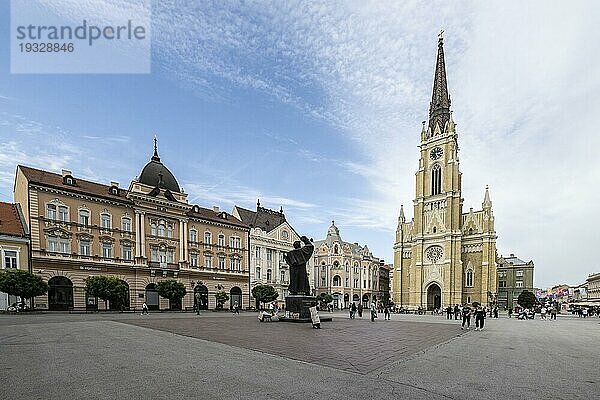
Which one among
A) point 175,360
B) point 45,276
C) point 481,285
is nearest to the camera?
point 175,360

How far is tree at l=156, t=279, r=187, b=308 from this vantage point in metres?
43.6

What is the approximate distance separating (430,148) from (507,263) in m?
48.7

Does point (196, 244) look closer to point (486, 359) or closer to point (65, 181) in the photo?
point (65, 181)

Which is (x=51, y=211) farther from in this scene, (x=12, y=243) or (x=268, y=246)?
(x=268, y=246)

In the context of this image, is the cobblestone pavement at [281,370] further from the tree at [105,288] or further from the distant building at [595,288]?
the distant building at [595,288]

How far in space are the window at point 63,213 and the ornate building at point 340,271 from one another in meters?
51.9

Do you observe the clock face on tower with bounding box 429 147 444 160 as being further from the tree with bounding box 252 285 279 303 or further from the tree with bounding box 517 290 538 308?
the tree with bounding box 252 285 279 303

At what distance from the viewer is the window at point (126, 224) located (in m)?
44.9

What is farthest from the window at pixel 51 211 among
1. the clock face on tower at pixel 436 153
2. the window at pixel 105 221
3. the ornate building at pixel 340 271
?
the clock face on tower at pixel 436 153

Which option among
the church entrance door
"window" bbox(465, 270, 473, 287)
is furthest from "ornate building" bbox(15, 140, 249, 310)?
"window" bbox(465, 270, 473, 287)

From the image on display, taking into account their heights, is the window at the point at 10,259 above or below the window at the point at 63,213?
below

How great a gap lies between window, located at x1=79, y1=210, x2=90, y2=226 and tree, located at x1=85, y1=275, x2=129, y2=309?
6405 millimetres

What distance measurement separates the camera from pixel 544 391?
7.96m

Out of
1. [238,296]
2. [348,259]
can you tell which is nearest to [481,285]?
[348,259]
